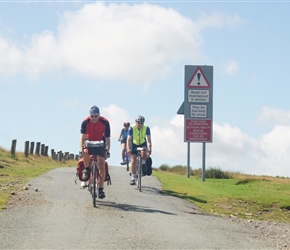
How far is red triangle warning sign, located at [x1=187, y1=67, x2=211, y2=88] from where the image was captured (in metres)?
27.4

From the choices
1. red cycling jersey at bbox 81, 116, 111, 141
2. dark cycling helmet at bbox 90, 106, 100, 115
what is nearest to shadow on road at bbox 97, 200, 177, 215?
red cycling jersey at bbox 81, 116, 111, 141

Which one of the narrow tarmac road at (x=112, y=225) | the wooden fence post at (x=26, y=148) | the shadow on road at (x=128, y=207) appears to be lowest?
the narrow tarmac road at (x=112, y=225)

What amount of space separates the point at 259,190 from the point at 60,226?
11.2 meters

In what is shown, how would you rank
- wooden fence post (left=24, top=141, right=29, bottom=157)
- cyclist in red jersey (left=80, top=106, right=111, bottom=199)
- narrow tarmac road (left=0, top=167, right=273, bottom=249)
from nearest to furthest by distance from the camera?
1. narrow tarmac road (left=0, top=167, right=273, bottom=249)
2. cyclist in red jersey (left=80, top=106, right=111, bottom=199)
3. wooden fence post (left=24, top=141, right=29, bottom=157)

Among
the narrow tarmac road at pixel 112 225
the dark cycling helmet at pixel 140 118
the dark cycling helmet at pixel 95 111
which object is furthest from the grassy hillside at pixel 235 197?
the dark cycling helmet at pixel 95 111

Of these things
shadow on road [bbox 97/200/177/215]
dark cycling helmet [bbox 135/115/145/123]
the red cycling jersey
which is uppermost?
dark cycling helmet [bbox 135/115/145/123]

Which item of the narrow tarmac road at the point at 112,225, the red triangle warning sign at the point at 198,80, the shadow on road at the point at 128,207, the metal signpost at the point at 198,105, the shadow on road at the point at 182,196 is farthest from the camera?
the metal signpost at the point at 198,105

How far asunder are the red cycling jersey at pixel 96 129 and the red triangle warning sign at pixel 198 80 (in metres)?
12.5

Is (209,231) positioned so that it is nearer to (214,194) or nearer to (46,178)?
(214,194)

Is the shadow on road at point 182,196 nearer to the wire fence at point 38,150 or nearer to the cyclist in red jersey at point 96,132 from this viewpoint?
the cyclist in red jersey at point 96,132

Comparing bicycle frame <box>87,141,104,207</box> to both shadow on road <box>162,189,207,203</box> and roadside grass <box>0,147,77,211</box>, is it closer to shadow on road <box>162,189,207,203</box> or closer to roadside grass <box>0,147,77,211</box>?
roadside grass <box>0,147,77,211</box>

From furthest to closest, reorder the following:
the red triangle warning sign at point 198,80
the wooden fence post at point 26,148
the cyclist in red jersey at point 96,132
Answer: the wooden fence post at point 26,148 → the red triangle warning sign at point 198,80 → the cyclist in red jersey at point 96,132

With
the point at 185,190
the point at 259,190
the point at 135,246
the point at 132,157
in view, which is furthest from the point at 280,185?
the point at 135,246

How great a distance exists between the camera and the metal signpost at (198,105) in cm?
2758
